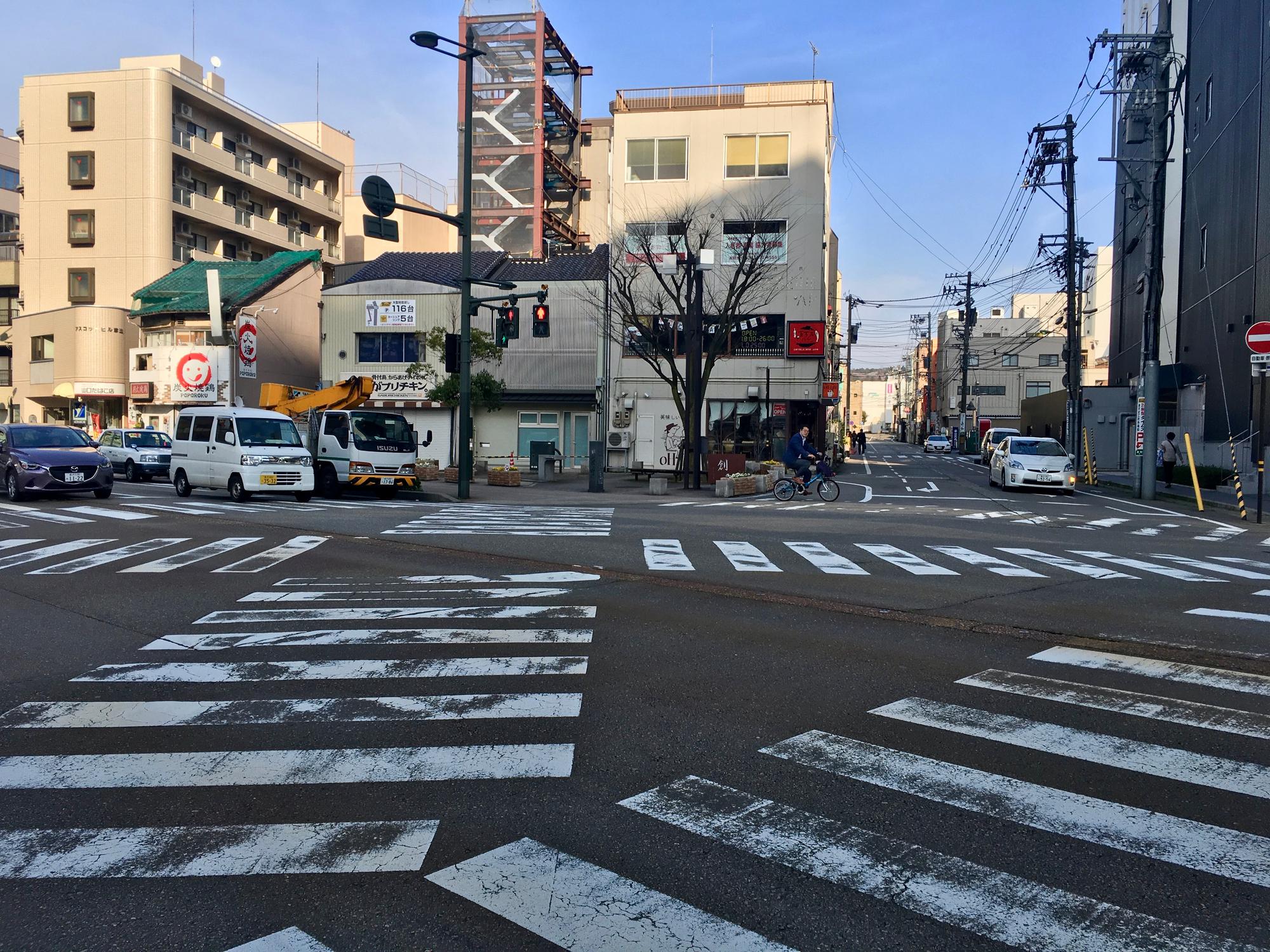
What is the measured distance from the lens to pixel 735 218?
38469 millimetres

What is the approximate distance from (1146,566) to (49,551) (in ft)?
45.8

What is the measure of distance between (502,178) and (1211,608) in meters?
52.9

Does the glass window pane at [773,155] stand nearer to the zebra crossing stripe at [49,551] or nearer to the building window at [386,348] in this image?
the building window at [386,348]

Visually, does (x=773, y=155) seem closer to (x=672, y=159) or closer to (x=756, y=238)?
(x=756, y=238)

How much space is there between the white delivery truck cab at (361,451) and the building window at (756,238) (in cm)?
1839

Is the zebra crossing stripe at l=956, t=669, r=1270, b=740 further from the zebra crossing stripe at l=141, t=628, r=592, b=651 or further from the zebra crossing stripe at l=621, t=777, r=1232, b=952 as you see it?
the zebra crossing stripe at l=141, t=628, r=592, b=651

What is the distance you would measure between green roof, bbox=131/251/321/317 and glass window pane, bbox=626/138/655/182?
50.0ft

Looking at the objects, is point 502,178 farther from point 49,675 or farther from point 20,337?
point 49,675

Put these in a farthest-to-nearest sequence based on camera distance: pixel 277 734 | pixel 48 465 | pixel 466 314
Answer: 1. pixel 466 314
2. pixel 48 465
3. pixel 277 734

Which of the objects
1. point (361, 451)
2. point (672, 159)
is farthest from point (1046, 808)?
point (672, 159)

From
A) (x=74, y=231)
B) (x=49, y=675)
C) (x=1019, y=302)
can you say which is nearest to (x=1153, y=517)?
(x=49, y=675)

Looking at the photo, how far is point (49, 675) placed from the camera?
20.2 feet

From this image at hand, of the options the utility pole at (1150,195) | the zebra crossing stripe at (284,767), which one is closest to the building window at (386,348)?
the utility pole at (1150,195)

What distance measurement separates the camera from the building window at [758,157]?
1507 inches
